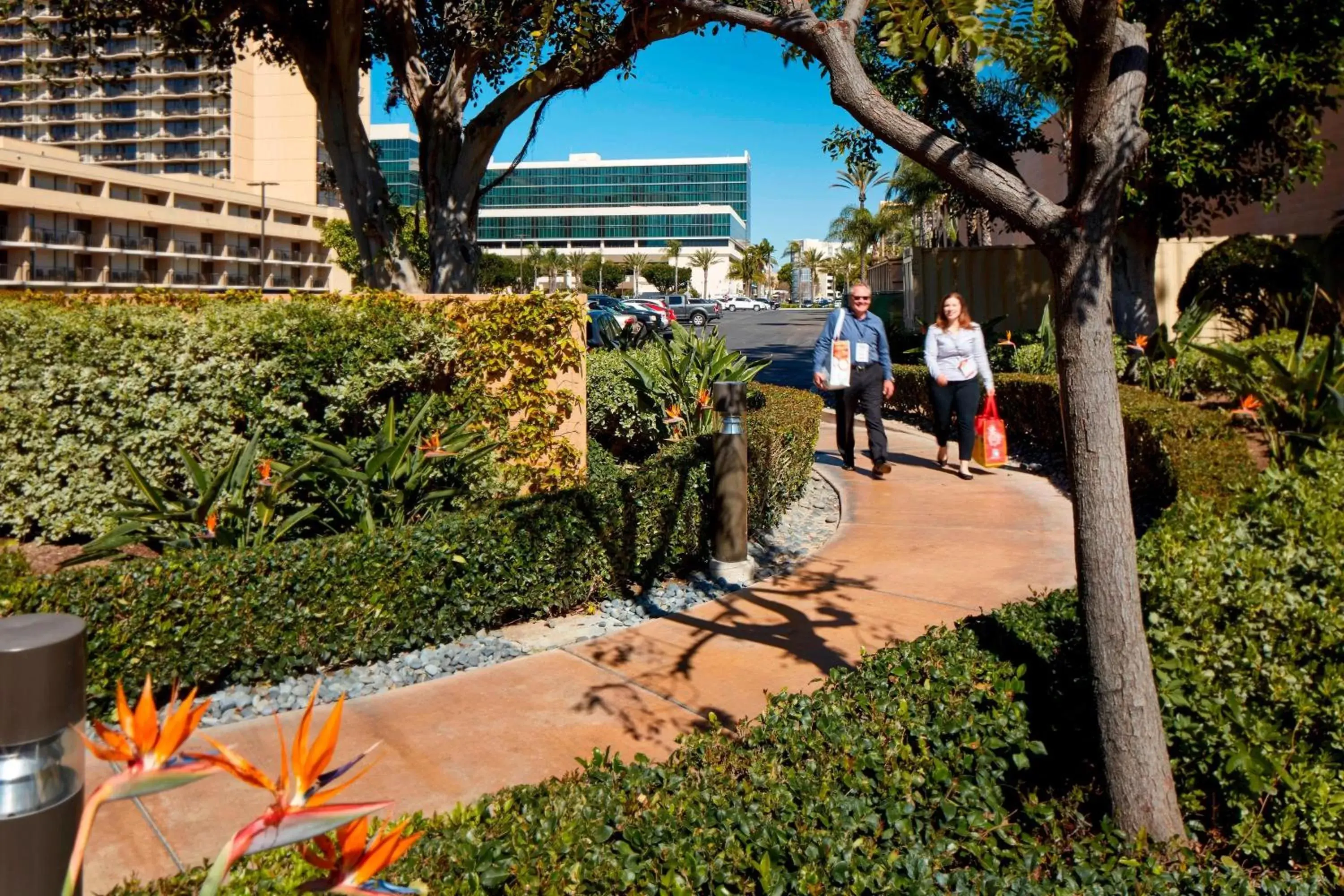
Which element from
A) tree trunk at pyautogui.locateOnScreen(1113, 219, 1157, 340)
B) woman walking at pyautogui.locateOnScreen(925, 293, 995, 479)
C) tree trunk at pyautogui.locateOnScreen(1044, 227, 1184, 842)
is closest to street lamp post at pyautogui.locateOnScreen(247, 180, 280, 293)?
tree trunk at pyautogui.locateOnScreen(1113, 219, 1157, 340)

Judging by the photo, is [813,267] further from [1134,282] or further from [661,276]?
[1134,282]

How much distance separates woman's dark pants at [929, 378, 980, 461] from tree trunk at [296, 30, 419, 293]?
5.59m

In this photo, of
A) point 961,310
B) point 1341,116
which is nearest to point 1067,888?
point 961,310

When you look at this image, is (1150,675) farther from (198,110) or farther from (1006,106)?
(198,110)

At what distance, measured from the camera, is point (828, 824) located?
247cm

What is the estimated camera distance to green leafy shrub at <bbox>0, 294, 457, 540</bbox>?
5.95 metres

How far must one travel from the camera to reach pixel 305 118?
88500mm

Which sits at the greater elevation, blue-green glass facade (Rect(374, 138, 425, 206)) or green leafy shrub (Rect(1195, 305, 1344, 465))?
blue-green glass facade (Rect(374, 138, 425, 206))

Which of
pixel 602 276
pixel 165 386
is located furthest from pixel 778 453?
pixel 602 276

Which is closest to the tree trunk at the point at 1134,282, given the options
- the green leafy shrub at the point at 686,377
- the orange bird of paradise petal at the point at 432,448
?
the green leafy shrub at the point at 686,377

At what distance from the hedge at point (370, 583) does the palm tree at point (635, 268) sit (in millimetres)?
104085

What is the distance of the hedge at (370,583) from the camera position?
161 inches

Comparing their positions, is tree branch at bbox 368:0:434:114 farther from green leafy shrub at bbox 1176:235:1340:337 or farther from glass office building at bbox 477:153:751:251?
glass office building at bbox 477:153:751:251

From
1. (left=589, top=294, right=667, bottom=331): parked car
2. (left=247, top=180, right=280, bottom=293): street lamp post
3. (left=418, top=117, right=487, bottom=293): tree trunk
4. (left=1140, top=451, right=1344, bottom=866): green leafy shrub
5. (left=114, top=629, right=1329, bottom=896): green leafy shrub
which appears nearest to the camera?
(left=114, top=629, right=1329, bottom=896): green leafy shrub
